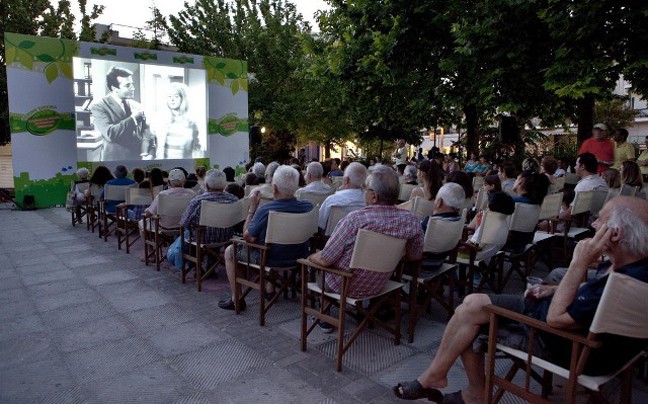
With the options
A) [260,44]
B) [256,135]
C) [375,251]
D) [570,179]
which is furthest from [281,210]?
[260,44]

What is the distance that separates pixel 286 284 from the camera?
397 cm

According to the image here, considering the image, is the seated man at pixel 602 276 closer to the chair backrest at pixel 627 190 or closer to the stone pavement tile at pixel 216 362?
the stone pavement tile at pixel 216 362

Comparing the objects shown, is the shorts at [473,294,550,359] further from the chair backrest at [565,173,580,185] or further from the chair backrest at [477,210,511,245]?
the chair backrest at [565,173,580,185]

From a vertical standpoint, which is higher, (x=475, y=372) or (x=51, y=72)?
(x=51, y=72)

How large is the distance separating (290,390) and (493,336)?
124 centimetres

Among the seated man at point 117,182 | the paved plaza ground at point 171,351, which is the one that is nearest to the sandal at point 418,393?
the paved plaza ground at point 171,351

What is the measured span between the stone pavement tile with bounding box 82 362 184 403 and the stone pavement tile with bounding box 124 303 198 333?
0.75 meters

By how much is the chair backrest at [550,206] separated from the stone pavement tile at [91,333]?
13.7 feet

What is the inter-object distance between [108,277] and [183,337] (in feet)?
7.18

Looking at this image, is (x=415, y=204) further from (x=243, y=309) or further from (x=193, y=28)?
(x=193, y=28)

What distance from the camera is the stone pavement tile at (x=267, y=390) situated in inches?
103

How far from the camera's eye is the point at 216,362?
3080mm

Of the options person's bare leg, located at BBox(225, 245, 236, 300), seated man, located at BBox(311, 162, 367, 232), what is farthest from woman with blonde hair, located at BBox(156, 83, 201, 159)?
seated man, located at BBox(311, 162, 367, 232)

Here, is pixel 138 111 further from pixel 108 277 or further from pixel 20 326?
pixel 20 326
